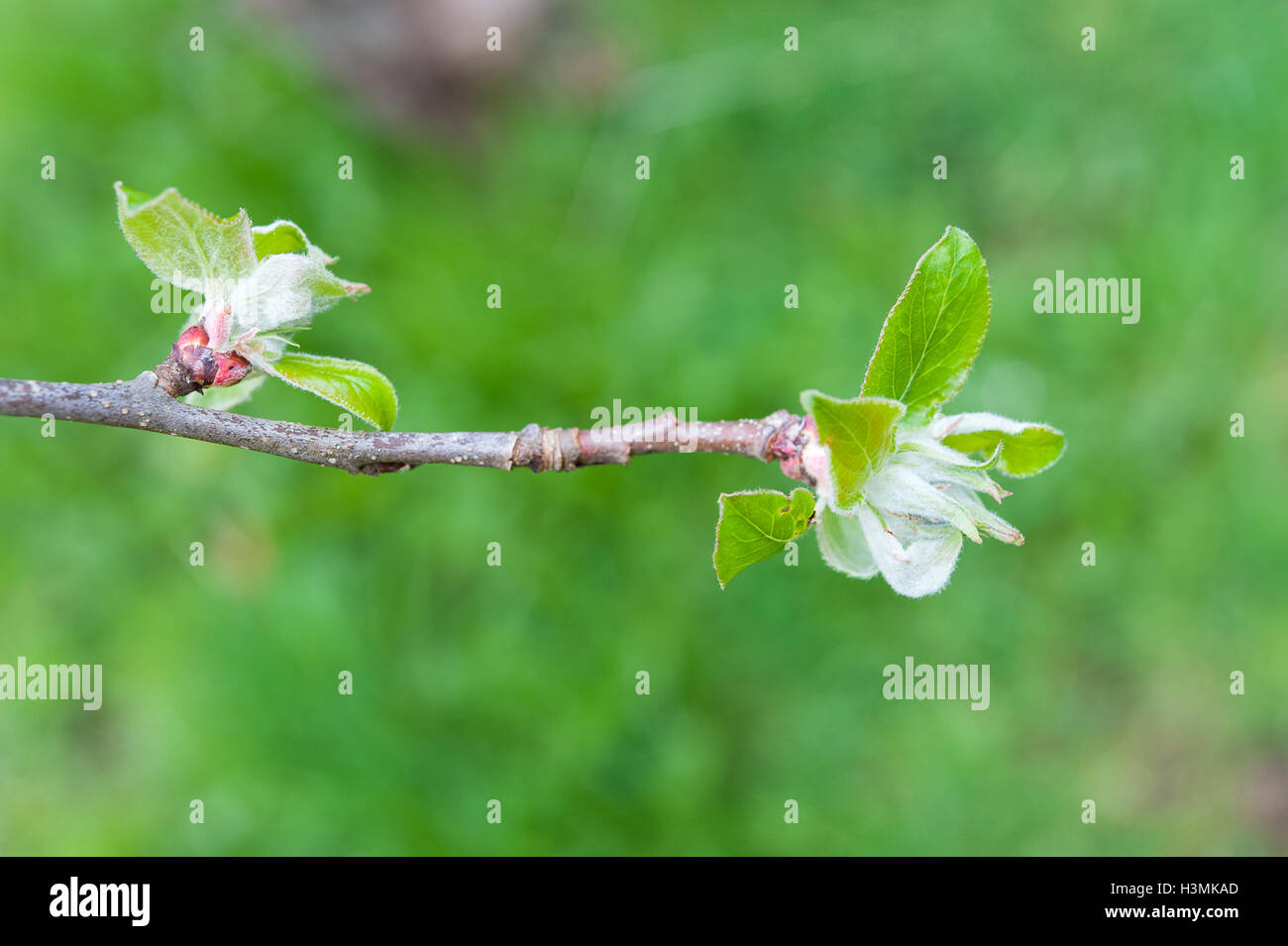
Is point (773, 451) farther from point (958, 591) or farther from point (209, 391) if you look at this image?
point (958, 591)

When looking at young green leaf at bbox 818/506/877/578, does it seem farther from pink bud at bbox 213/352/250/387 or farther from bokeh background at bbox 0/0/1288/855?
bokeh background at bbox 0/0/1288/855

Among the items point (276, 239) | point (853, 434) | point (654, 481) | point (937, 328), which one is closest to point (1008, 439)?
point (937, 328)

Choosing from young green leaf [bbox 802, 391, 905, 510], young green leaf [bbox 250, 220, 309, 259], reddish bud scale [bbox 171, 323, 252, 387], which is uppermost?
young green leaf [bbox 250, 220, 309, 259]

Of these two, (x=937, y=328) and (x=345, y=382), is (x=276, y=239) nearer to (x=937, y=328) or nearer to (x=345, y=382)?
(x=345, y=382)

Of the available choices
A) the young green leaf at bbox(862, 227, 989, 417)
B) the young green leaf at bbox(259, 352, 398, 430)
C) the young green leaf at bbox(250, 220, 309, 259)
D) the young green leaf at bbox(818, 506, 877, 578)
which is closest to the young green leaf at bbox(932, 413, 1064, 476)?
the young green leaf at bbox(862, 227, 989, 417)

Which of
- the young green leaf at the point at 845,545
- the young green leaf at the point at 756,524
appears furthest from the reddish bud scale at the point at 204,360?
the young green leaf at the point at 845,545
